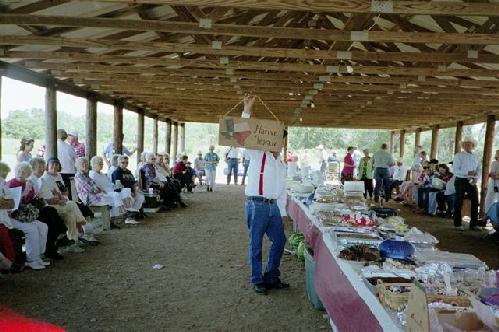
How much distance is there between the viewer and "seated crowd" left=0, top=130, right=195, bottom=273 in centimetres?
515

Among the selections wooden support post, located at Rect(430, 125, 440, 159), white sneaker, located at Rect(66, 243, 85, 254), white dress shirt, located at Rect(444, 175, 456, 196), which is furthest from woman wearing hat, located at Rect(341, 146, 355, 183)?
white sneaker, located at Rect(66, 243, 85, 254)

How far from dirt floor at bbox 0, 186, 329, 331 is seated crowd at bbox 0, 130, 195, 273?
0.88 ft

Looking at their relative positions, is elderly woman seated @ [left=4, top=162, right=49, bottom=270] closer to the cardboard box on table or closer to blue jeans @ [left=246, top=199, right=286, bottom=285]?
blue jeans @ [left=246, top=199, right=286, bottom=285]

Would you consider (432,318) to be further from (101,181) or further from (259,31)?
(101,181)

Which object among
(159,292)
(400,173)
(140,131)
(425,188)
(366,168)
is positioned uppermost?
(140,131)

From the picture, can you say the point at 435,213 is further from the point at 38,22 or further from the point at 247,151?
the point at 38,22

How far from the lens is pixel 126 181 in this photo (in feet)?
28.7

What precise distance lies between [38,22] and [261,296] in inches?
143

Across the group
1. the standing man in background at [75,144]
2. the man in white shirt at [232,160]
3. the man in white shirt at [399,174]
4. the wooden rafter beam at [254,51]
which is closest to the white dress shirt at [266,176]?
the wooden rafter beam at [254,51]

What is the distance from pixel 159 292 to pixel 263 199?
4.55ft

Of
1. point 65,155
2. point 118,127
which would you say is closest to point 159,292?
point 65,155

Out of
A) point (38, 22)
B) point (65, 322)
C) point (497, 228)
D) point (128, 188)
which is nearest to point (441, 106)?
point (497, 228)

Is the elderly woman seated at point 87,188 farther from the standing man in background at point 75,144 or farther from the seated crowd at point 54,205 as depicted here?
the standing man in background at point 75,144

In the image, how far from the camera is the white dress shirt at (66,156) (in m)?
8.78
